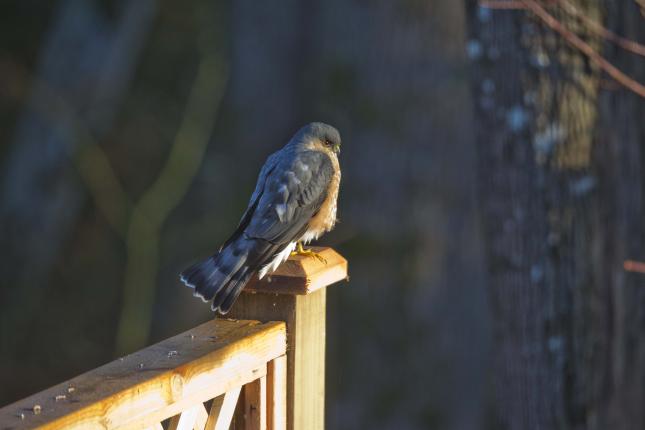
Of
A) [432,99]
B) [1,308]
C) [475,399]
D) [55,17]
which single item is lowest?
[475,399]

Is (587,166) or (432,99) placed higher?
(432,99)

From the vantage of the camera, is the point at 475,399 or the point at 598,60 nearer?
the point at 598,60

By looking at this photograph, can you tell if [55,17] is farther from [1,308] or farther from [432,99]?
[432,99]

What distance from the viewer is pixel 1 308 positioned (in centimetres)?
621

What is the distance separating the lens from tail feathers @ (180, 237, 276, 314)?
2.10 m

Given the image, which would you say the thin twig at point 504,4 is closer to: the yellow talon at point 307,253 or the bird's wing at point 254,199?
the bird's wing at point 254,199

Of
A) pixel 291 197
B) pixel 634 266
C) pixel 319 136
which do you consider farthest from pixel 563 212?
pixel 291 197

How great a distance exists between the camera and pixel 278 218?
8.38ft

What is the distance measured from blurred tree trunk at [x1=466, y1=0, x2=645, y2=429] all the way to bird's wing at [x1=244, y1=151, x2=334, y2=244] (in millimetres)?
686

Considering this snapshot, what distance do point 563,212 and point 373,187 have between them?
5.17ft

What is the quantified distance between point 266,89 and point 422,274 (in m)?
1.30

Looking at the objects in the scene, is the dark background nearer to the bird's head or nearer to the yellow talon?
the bird's head

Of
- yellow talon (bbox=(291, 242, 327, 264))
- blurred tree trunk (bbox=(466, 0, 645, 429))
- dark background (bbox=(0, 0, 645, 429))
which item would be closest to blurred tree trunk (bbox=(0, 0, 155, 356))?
dark background (bbox=(0, 0, 645, 429))

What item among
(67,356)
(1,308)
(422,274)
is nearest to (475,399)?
(422,274)
